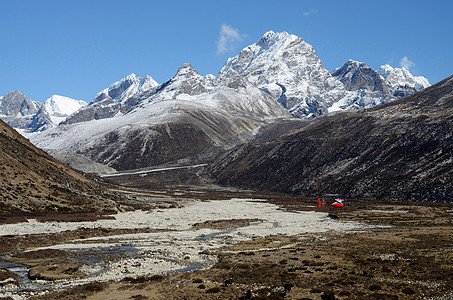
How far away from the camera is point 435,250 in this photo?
153 ft

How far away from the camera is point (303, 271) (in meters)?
38.2

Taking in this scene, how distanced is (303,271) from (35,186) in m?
68.8

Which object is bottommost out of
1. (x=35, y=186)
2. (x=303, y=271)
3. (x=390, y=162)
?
(x=303, y=271)

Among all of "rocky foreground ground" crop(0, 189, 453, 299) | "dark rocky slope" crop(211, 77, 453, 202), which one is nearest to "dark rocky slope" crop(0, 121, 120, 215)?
"rocky foreground ground" crop(0, 189, 453, 299)

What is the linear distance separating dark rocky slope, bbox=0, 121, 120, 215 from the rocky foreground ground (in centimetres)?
2498

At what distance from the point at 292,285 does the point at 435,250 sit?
22.7 m

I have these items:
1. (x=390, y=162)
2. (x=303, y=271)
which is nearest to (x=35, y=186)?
(x=303, y=271)

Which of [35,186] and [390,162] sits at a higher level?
[390,162]

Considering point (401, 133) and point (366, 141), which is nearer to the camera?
point (401, 133)

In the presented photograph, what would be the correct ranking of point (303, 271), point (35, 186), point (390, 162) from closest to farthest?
point (303, 271)
point (35, 186)
point (390, 162)

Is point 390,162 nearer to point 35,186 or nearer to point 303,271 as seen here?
point 35,186

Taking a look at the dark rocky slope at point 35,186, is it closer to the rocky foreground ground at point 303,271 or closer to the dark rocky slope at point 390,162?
the rocky foreground ground at point 303,271

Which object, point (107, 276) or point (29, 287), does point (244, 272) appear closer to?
point (107, 276)

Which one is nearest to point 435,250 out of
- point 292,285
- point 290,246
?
point 290,246
